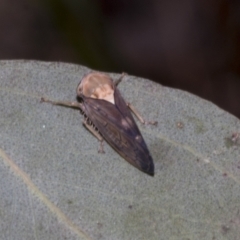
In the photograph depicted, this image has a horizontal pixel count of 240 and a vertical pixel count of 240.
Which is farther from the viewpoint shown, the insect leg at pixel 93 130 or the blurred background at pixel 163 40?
the blurred background at pixel 163 40

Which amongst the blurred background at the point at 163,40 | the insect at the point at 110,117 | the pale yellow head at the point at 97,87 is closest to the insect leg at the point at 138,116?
the insect at the point at 110,117

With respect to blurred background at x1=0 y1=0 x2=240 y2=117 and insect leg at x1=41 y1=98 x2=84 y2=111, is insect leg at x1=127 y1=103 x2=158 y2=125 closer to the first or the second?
insect leg at x1=41 y1=98 x2=84 y2=111

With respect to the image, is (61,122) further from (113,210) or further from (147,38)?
(147,38)

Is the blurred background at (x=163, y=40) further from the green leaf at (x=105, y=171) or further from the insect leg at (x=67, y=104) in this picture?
the green leaf at (x=105, y=171)

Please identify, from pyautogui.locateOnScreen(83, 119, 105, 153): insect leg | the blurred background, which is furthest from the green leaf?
the blurred background

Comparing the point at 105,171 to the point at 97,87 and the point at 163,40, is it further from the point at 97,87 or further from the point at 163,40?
the point at 163,40

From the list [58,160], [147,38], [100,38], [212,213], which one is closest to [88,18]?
[100,38]
